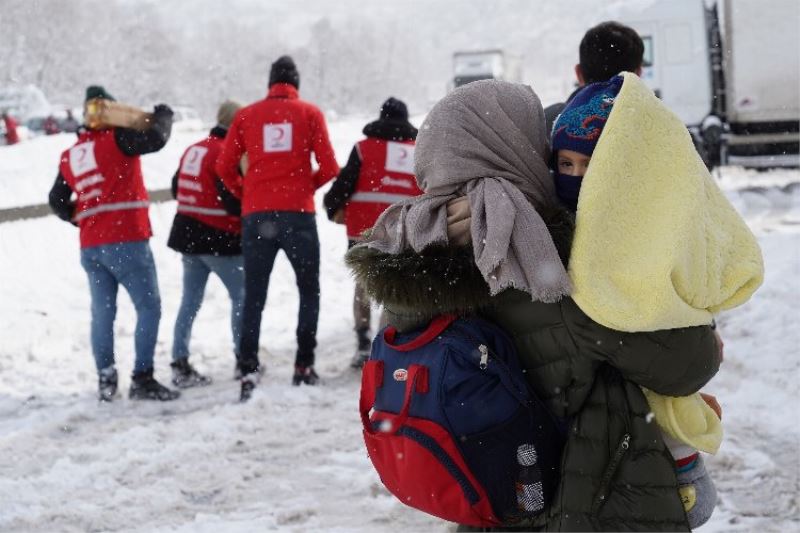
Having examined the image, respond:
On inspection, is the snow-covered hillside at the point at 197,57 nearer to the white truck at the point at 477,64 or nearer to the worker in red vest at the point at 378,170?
the white truck at the point at 477,64

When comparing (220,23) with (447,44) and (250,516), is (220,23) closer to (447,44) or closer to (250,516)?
(447,44)

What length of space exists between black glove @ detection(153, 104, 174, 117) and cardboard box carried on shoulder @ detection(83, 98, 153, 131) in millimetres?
75

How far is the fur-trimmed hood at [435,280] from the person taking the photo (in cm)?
186

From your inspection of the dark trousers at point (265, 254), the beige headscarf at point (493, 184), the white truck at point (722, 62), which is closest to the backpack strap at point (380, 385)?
the beige headscarf at point (493, 184)

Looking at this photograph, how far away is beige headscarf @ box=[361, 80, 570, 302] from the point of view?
5.90 feet

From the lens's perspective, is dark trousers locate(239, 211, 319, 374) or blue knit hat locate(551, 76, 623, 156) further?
dark trousers locate(239, 211, 319, 374)

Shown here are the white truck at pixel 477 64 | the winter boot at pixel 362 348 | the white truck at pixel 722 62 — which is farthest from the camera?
the white truck at pixel 477 64

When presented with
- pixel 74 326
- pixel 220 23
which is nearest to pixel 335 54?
pixel 220 23

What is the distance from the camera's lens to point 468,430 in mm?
1815

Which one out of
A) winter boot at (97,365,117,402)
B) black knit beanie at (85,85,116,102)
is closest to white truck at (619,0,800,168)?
black knit beanie at (85,85,116,102)

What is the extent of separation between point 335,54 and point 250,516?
92185mm

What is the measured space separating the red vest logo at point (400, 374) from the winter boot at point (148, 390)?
438cm

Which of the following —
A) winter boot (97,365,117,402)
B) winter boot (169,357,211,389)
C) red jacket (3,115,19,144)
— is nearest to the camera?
winter boot (97,365,117,402)

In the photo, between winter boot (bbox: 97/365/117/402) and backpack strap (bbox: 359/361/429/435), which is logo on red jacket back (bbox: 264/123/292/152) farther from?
backpack strap (bbox: 359/361/429/435)
